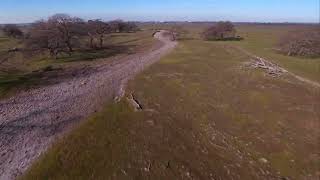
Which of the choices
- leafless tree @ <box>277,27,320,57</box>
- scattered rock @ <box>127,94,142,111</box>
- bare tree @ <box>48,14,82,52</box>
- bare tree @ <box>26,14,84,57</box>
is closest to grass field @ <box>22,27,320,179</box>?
scattered rock @ <box>127,94,142,111</box>

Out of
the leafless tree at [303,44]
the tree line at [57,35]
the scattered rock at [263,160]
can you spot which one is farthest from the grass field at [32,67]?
the leafless tree at [303,44]

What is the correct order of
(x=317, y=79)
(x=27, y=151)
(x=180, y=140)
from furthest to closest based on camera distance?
1. (x=317, y=79)
2. (x=180, y=140)
3. (x=27, y=151)

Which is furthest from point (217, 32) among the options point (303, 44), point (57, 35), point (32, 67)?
point (32, 67)

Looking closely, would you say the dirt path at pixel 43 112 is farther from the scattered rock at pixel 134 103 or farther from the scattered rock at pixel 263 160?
the scattered rock at pixel 263 160

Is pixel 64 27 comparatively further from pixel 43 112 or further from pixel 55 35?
pixel 43 112

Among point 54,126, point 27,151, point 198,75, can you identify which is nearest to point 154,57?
point 198,75

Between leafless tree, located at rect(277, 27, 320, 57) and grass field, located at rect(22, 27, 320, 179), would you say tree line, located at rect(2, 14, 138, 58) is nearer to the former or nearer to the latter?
grass field, located at rect(22, 27, 320, 179)

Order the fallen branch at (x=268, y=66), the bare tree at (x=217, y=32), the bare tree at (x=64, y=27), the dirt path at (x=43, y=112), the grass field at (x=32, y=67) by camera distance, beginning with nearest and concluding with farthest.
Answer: the dirt path at (x=43, y=112) → the grass field at (x=32, y=67) → the fallen branch at (x=268, y=66) → the bare tree at (x=64, y=27) → the bare tree at (x=217, y=32)

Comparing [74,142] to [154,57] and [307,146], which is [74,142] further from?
[154,57]
